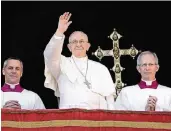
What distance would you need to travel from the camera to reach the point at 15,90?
647 centimetres

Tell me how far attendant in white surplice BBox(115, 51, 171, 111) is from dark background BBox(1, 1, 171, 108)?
1039 millimetres

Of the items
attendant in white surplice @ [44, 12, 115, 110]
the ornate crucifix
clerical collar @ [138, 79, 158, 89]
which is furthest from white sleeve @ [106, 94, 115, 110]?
the ornate crucifix

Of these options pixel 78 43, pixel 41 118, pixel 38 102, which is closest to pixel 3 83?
pixel 38 102

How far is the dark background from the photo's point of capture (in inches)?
291

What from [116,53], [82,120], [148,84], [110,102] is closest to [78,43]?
[110,102]

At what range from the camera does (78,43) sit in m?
6.21

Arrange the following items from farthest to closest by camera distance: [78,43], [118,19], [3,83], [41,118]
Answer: [118,19], [3,83], [78,43], [41,118]

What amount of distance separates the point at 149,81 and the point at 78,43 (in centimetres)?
67

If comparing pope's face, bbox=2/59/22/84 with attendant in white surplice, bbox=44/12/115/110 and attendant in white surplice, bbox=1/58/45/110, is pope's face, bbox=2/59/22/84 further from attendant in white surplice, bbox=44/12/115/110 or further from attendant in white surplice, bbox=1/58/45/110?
attendant in white surplice, bbox=44/12/115/110

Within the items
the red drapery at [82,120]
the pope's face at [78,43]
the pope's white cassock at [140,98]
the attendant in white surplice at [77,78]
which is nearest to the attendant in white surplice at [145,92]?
the pope's white cassock at [140,98]

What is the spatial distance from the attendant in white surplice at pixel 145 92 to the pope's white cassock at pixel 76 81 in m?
0.12

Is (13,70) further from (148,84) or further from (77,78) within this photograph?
(148,84)

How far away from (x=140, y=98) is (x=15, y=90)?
105 centimetres

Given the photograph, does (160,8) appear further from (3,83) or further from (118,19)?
(3,83)
